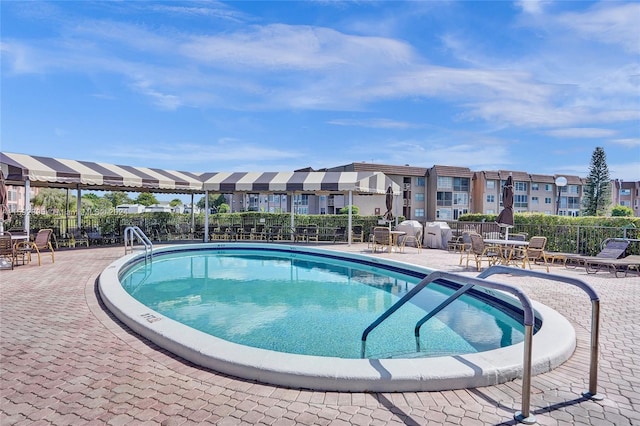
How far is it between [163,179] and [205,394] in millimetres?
14677

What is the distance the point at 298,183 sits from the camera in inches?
642

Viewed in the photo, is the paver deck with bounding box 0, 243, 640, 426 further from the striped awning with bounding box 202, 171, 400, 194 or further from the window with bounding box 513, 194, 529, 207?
the window with bounding box 513, 194, 529, 207

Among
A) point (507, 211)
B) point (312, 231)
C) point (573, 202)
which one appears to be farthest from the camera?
point (573, 202)

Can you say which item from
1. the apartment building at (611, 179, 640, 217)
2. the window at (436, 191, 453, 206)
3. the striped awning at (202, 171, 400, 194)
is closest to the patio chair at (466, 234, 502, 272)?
the striped awning at (202, 171, 400, 194)

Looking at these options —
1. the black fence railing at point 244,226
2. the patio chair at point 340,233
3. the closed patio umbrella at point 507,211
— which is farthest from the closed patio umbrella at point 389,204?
the closed patio umbrella at point 507,211

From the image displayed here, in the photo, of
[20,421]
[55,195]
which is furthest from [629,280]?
[55,195]

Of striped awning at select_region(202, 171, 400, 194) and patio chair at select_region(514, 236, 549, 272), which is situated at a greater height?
striped awning at select_region(202, 171, 400, 194)

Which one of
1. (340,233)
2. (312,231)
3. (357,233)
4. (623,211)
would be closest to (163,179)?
(312,231)

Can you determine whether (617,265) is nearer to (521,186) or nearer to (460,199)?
(460,199)

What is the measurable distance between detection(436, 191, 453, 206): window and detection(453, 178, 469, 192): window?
1.35 metres

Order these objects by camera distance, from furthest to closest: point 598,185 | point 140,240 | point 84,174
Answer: point 598,185
point 84,174
point 140,240

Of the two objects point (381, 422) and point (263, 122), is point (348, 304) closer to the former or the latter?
point (381, 422)

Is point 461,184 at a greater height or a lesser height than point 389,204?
greater

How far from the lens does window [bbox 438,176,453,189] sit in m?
46.9
